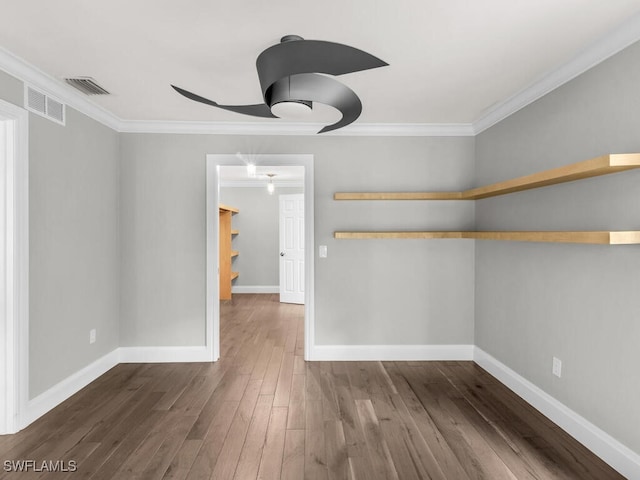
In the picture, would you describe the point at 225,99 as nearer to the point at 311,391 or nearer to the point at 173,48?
the point at 173,48

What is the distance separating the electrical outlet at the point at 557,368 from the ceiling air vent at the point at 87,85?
3.98 meters

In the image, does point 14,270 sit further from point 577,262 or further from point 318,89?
point 577,262

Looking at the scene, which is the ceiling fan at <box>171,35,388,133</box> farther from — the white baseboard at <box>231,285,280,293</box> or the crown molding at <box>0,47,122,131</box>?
the white baseboard at <box>231,285,280,293</box>

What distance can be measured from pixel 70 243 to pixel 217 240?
128cm

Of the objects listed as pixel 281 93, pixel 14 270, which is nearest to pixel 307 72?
pixel 281 93

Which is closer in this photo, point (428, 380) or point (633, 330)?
point (633, 330)

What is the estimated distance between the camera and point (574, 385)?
248 centimetres

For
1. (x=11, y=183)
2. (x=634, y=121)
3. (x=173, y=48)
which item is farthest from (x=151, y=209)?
(x=634, y=121)

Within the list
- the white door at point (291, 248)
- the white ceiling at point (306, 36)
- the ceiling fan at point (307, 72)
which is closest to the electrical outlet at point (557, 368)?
the white ceiling at point (306, 36)

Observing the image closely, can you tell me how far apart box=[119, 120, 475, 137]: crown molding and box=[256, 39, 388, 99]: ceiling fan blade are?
211 cm

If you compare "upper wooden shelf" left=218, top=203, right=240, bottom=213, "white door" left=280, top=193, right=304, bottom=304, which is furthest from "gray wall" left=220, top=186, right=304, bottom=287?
"white door" left=280, top=193, right=304, bottom=304

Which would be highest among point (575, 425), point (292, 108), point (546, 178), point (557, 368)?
point (292, 108)

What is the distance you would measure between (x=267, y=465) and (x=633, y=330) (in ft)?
7.21

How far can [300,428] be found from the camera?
8.45 ft
